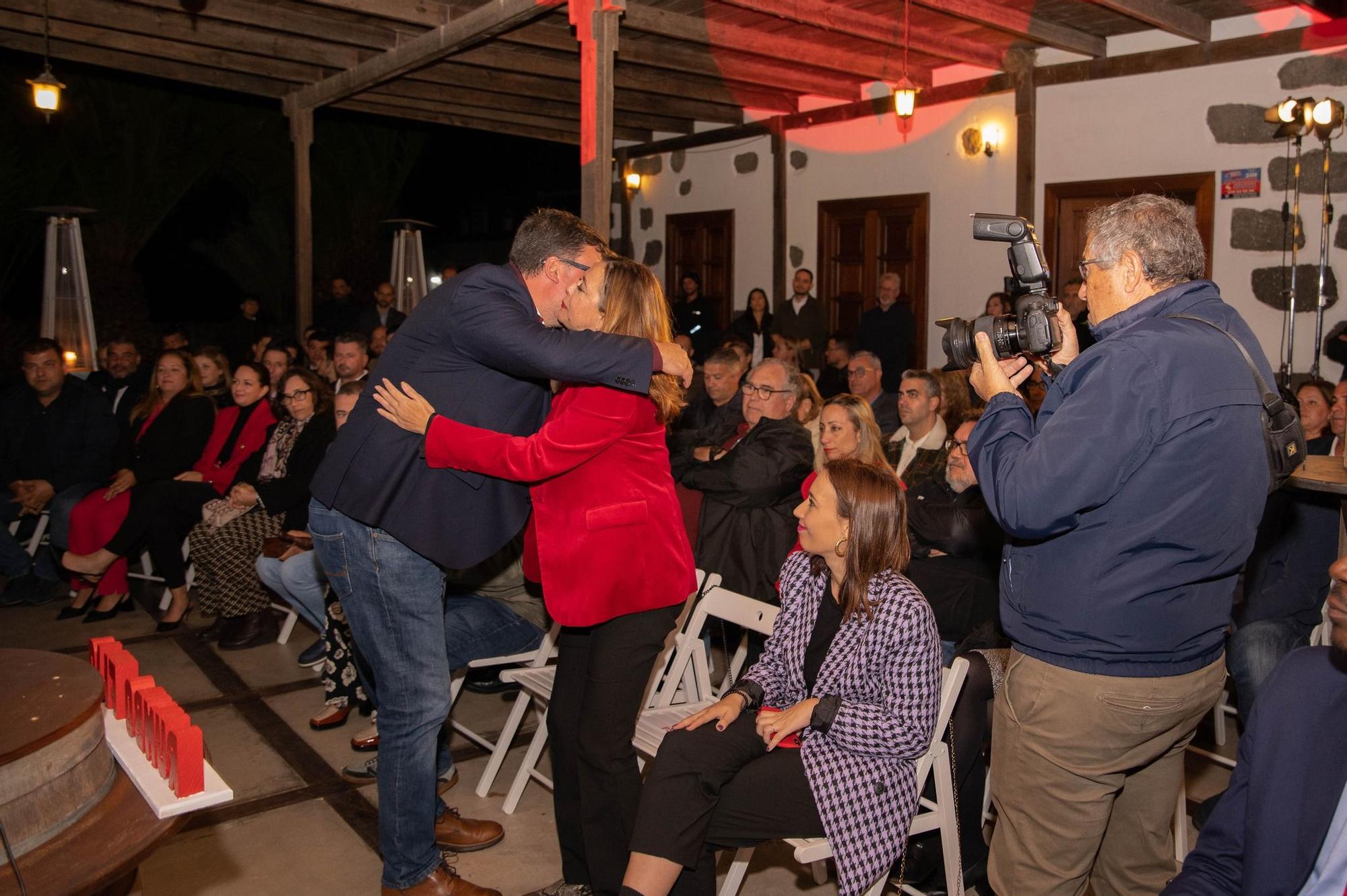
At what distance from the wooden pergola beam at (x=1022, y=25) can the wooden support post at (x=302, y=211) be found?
18.9ft

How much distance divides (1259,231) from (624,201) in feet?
24.7

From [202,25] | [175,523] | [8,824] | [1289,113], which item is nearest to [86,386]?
[175,523]

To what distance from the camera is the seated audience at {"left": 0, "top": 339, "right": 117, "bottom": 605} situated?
19.4 ft

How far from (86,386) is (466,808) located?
13.6 feet

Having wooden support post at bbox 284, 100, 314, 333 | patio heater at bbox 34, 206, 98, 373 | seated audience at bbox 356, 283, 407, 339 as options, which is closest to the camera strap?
wooden support post at bbox 284, 100, 314, 333

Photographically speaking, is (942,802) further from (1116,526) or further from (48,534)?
(48,534)

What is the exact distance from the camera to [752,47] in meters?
8.05

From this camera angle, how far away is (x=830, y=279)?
34.5 ft

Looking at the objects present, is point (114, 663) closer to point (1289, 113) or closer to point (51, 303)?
point (1289, 113)

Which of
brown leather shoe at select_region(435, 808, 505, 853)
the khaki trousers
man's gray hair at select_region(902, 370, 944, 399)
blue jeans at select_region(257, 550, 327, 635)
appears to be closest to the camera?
the khaki trousers

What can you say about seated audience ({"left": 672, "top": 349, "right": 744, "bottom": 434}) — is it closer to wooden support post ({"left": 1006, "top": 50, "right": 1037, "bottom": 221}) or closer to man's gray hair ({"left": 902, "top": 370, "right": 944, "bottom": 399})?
man's gray hair ({"left": 902, "top": 370, "right": 944, "bottom": 399})

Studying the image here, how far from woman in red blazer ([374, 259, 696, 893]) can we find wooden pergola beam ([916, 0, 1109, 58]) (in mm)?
4716

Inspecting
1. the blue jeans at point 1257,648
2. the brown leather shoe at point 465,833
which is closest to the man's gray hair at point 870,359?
the blue jeans at point 1257,648

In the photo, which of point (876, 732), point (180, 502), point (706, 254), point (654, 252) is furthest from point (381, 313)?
point (876, 732)
